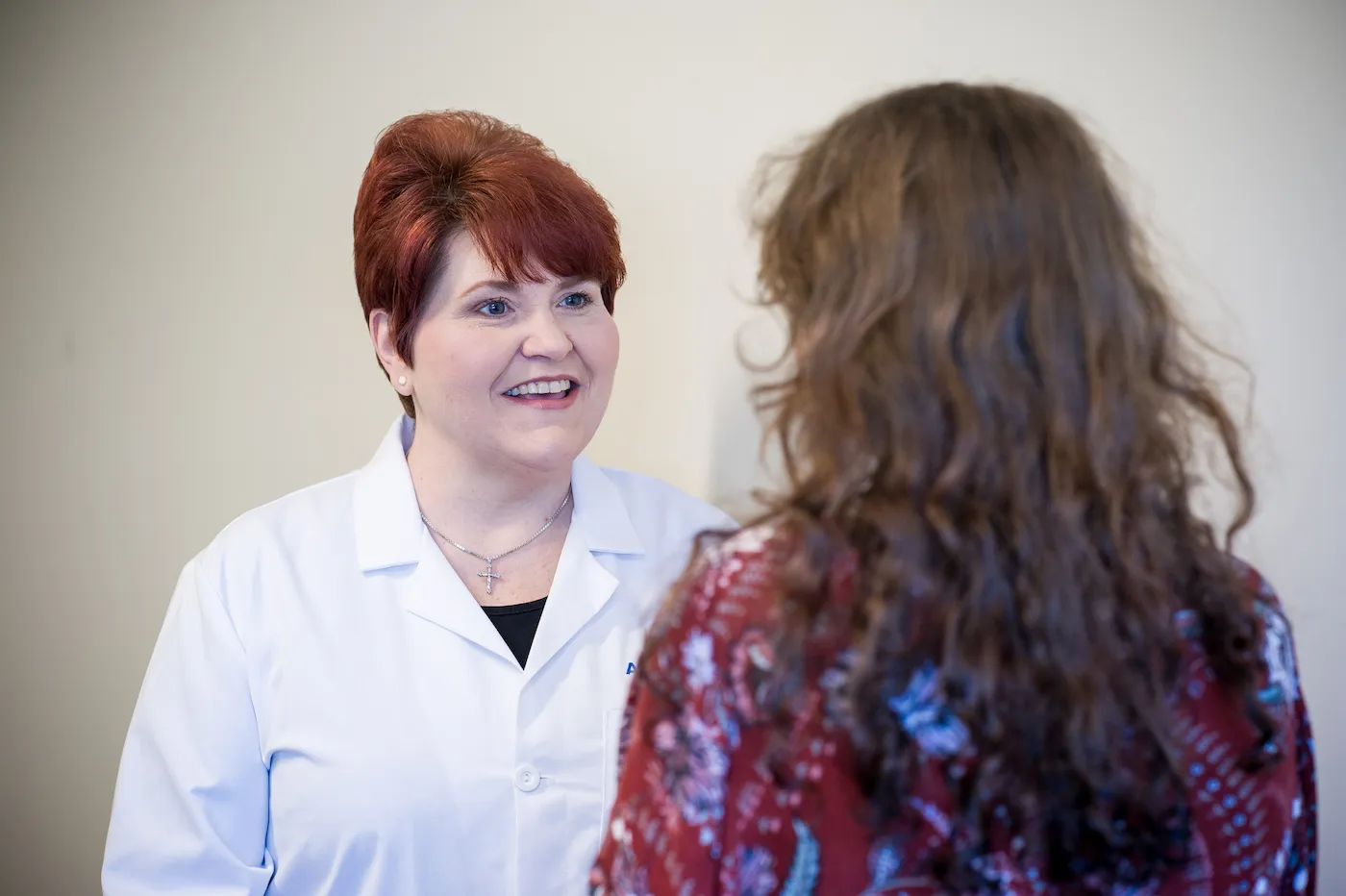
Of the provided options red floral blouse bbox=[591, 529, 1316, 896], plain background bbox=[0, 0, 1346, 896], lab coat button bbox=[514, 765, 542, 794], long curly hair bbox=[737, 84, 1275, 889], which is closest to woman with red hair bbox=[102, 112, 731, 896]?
lab coat button bbox=[514, 765, 542, 794]

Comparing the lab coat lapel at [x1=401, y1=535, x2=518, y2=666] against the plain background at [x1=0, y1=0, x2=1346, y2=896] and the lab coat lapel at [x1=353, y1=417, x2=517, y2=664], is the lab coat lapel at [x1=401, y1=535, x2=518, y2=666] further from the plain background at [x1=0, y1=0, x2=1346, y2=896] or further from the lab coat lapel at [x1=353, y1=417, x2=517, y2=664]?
the plain background at [x1=0, y1=0, x2=1346, y2=896]

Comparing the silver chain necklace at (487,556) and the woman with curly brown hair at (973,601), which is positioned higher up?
the woman with curly brown hair at (973,601)

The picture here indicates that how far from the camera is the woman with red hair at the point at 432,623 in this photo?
4.17 ft

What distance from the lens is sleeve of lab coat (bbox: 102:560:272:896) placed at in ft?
4.15

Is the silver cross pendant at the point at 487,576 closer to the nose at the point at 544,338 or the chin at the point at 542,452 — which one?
the chin at the point at 542,452

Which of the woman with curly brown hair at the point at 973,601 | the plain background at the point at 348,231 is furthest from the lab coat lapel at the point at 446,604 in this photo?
the woman with curly brown hair at the point at 973,601

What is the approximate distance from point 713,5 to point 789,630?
3.78ft

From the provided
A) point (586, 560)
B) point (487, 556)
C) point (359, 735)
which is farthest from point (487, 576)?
point (359, 735)

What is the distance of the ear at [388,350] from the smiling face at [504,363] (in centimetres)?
1

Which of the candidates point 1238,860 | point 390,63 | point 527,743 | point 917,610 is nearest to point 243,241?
point 390,63

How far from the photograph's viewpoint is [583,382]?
4.59 feet

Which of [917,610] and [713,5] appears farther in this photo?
[713,5]

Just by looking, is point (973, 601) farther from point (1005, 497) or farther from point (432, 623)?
point (432, 623)

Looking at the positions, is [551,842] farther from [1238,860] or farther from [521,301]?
[1238,860]
